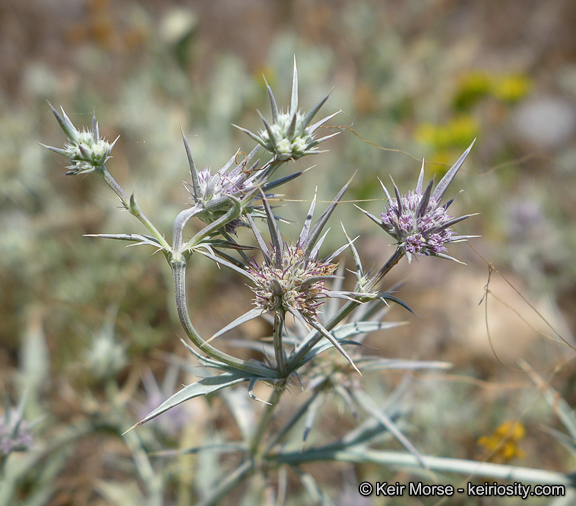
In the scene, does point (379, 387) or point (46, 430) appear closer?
point (46, 430)

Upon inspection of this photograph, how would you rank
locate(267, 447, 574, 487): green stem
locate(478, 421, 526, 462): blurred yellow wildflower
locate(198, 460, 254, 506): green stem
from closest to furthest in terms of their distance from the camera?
locate(267, 447, 574, 487): green stem, locate(198, 460, 254, 506): green stem, locate(478, 421, 526, 462): blurred yellow wildflower

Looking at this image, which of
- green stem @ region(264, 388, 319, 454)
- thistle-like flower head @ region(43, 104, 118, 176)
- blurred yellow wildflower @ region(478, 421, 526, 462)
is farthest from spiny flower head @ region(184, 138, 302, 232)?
blurred yellow wildflower @ region(478, 421, 526, 462)

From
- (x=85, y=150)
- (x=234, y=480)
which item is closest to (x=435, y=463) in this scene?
(x=234, y=480)

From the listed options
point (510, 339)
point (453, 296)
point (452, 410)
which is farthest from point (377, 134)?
point (452, 410)

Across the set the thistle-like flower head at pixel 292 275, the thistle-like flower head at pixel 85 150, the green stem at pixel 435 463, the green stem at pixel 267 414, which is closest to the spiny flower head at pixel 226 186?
the thistle-like flower head at pixel 292 275

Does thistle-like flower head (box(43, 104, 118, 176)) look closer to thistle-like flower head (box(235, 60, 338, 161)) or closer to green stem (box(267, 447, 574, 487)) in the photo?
thistle-like flower head (box(235, 60, 338, 161))

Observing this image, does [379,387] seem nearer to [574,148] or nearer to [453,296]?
[453,296]
